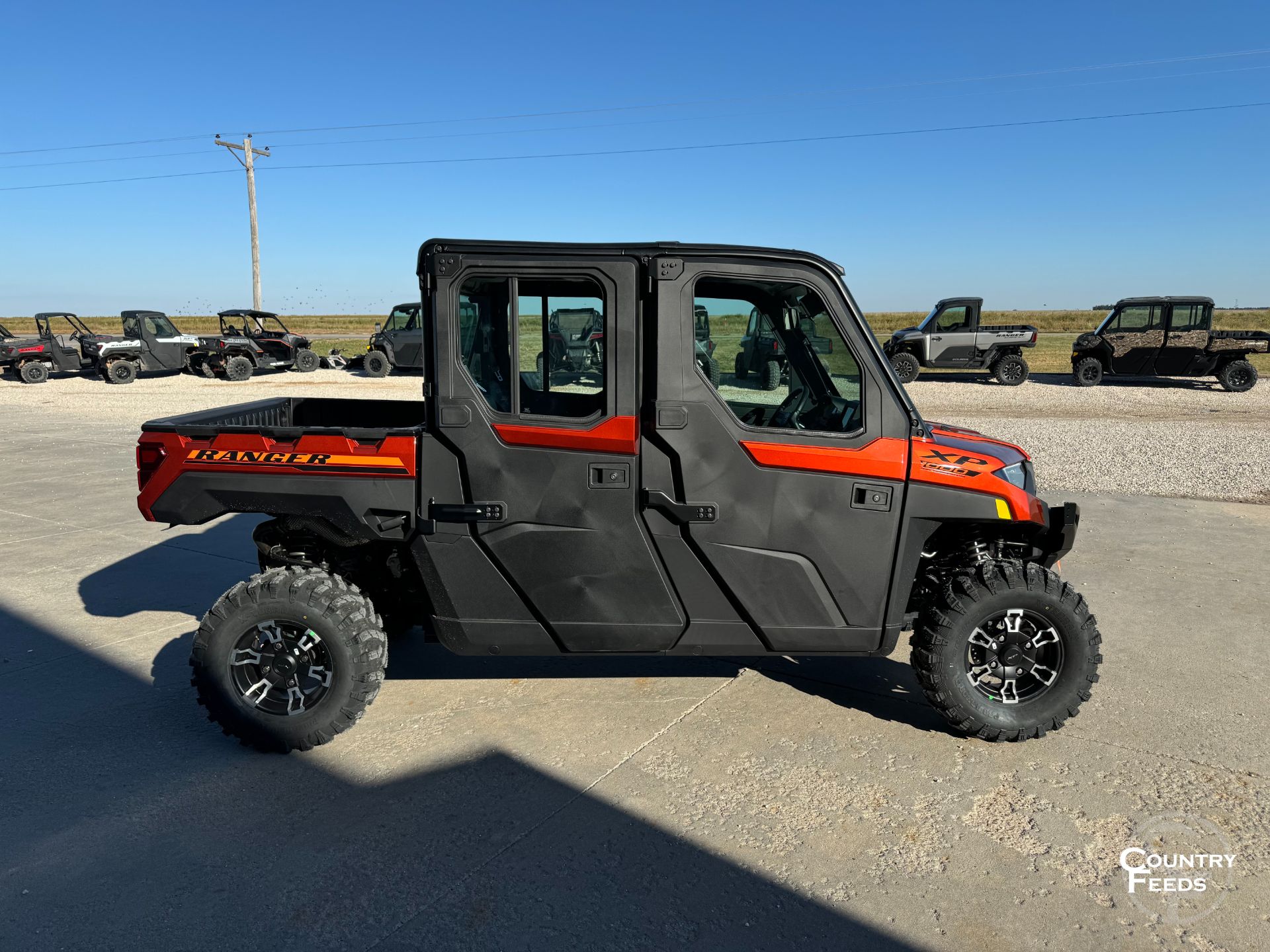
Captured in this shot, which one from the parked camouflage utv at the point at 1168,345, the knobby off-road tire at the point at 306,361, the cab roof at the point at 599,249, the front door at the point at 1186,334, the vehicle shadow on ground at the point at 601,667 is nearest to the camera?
the cab roof at the point at 599,249

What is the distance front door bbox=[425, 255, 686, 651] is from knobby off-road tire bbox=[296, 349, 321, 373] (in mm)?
23879

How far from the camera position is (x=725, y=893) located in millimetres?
2830

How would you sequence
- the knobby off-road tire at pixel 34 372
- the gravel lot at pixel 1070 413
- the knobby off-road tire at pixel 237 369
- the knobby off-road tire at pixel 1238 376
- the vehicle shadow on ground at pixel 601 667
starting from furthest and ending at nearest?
1. the knobby off-road tire at pixel 34 372
2. the knobby off-road tire at pixel 237 369
3. the knobby off-road tire at pixel 1238 376
4. the gravel lot at pixel 1070 413
5. the vehicle shadow on ground at pixel 601 667

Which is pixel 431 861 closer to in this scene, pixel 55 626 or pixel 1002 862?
pixel 1002 862

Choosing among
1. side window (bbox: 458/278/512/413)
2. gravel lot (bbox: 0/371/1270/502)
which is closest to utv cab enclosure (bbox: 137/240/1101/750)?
side window (bbox: 458/278/512/413)

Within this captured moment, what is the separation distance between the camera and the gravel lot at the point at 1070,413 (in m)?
9.95

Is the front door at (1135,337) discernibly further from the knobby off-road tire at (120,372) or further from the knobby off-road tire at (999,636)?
the knobby off-road tire at (120,372)

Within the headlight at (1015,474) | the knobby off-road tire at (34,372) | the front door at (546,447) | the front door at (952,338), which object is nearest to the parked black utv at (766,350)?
the front door at (546,447)

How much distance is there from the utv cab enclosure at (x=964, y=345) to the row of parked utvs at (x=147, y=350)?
17.1m

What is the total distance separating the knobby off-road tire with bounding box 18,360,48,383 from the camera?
2416 centimetres

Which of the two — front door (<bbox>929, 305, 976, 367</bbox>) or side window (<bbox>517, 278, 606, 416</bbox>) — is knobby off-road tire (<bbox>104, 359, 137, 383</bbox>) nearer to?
front door (<bbox>929, 305, 976, 367</bbox>)

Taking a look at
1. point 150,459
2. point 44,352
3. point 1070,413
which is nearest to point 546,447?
point 150,459

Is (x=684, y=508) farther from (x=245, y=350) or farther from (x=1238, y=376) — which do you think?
(x=245, y=350)

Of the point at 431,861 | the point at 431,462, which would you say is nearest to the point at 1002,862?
the point at 431,861
